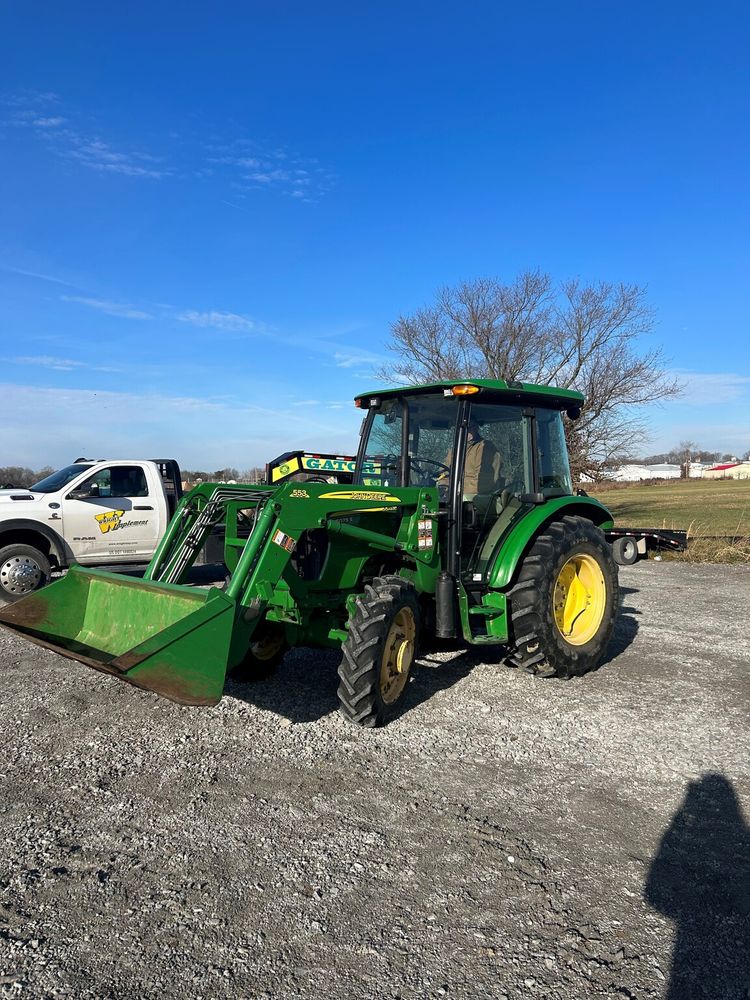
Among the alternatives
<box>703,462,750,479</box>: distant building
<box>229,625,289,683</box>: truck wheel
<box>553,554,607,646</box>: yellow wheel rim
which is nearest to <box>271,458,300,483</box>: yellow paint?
<box>229,625,289,683</box>: truck wheel

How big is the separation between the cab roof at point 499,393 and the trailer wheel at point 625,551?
1.38 m

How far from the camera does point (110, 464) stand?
10.5 m

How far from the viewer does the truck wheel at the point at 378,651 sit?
14.9 ft

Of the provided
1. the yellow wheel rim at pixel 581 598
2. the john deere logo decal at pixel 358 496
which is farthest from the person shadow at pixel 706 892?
the john deere logo decal at pixel 358 496

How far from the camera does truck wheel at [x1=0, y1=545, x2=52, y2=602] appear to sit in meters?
9.35

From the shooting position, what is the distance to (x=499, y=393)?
5.88 metres

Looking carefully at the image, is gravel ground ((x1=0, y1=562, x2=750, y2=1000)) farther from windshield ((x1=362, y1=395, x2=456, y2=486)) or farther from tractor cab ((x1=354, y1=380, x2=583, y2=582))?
windshield ((x1=362, y1=395, x2=456, y2=486))

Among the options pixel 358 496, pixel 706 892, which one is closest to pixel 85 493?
pixel 358 496

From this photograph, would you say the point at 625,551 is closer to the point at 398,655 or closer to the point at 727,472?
the point at 398,655

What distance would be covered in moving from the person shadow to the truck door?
8.23m

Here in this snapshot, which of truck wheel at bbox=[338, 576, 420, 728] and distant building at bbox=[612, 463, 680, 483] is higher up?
distant building at bbox=[612, 463, 680, 483]

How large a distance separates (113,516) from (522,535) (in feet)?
21.7

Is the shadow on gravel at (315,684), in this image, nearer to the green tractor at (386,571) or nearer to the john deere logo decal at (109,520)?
the green tractor at (386,571)

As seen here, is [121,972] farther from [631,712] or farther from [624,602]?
[624,602]
